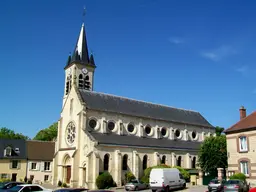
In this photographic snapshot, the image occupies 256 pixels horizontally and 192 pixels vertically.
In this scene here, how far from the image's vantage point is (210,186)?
26.8 meters

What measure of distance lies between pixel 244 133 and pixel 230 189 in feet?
31.4

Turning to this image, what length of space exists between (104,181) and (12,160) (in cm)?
2109

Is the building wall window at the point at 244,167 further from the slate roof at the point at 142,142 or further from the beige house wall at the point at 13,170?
the beige house wall at the point at 13,170

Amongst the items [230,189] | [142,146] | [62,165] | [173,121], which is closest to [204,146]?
[142,146]

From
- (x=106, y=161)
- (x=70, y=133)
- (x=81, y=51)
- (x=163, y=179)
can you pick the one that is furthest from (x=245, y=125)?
(x=81, y=51)

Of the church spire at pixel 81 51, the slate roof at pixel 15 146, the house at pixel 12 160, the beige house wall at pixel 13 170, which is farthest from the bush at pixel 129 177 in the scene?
the church spire at pixel 81 51

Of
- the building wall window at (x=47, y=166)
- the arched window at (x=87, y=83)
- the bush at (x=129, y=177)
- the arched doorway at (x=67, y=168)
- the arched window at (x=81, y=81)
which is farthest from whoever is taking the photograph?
the arched window at (x=87, y=83)

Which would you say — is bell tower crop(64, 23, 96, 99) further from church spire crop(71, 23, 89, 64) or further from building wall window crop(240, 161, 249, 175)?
building wall window crop(240, 161, 249, 175)

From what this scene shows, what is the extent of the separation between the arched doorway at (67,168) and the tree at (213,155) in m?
18.4

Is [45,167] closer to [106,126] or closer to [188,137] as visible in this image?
[106,126]

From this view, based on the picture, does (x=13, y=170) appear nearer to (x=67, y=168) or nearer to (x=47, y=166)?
(x=47, y=166)

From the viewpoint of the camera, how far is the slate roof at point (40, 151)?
52.9m

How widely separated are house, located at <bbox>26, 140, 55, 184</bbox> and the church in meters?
8.11

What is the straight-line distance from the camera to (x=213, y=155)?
3966 centimetres
